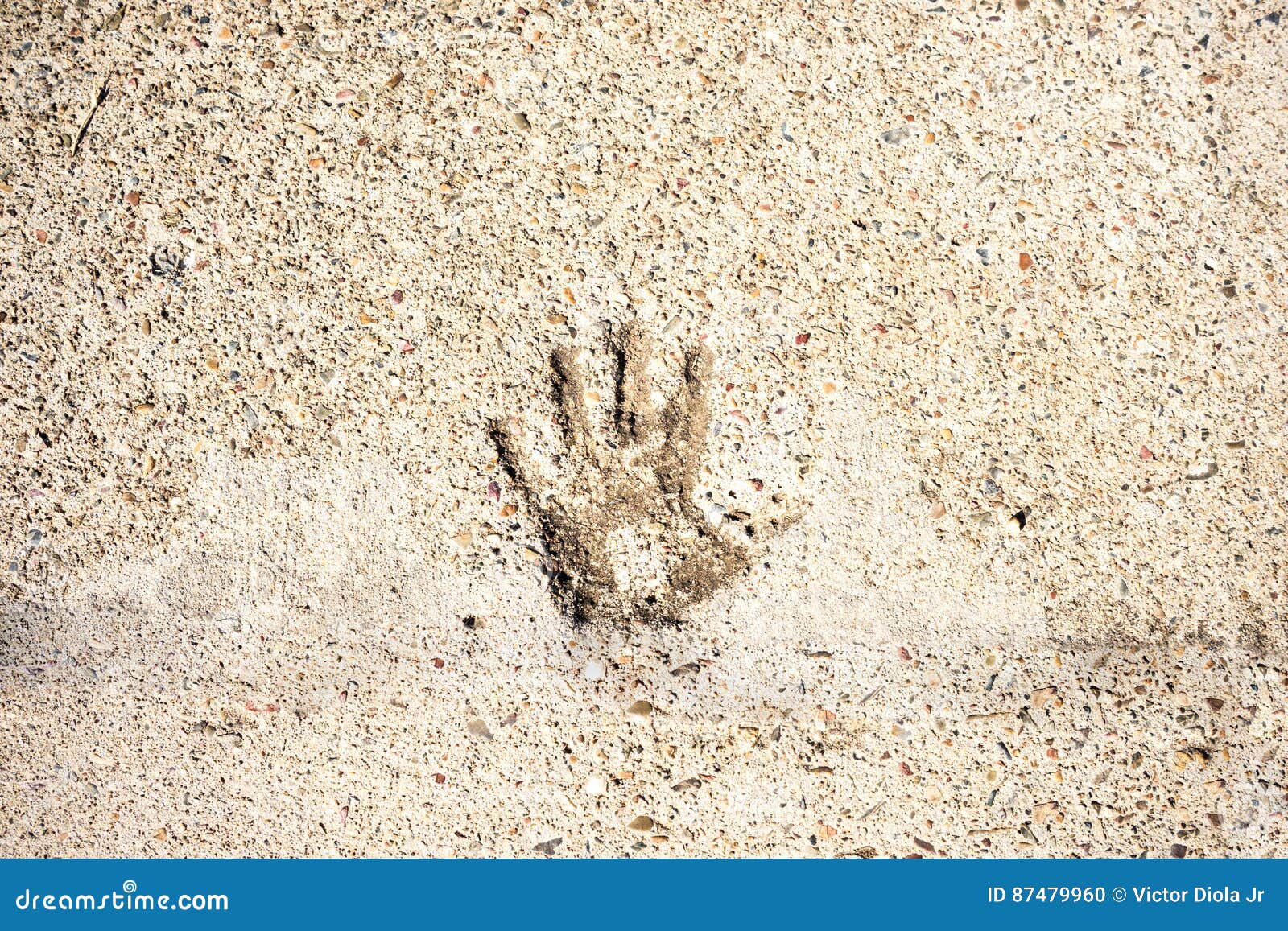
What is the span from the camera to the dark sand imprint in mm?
2111

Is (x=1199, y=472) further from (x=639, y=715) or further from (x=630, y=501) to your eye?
(x=639, y=715)

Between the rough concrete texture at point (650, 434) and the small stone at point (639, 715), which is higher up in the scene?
the rough concrete texture at point (650, 434)

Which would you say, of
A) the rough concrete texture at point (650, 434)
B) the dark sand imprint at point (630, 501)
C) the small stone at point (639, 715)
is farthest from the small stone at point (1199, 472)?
the small stone at point (639, 715)

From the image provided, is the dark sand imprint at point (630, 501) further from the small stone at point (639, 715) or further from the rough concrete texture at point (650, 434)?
the small stone at point (639, 715)

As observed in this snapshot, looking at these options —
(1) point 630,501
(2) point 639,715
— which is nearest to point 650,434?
(1) point 630,501

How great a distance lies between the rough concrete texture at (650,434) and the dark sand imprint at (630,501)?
1cm

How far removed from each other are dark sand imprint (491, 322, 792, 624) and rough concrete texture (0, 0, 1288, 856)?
1cm

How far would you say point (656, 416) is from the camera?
6.95 feet

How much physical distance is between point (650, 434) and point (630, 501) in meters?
0.19

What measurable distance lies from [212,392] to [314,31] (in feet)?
3.32

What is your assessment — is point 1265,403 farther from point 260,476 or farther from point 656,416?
point 260,476

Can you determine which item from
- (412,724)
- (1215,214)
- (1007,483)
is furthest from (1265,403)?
(412,724)

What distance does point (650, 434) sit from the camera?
2113 millimetres

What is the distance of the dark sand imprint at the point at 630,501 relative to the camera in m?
2.11
